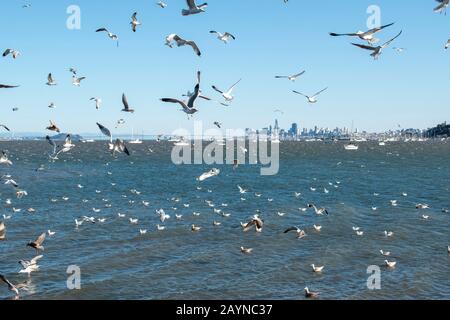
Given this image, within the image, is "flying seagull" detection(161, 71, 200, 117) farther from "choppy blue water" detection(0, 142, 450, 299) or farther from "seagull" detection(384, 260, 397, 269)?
"seagull" detection(384, 260, 397, 269)

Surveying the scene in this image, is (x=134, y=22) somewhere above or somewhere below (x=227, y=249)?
above

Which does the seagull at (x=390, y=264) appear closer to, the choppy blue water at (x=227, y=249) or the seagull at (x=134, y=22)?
the choppy blue water at (x=227, y=249)

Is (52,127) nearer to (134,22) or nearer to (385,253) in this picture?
(134,22)

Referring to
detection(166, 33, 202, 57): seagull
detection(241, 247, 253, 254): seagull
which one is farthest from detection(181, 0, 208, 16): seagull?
detection(241, 247, 253, 254): seagull

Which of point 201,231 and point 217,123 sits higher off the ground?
point 217,123

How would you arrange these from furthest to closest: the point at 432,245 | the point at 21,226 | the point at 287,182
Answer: the point at 287,182
the point at 21,226
the point at 432,245

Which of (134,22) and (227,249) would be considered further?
(227,249)

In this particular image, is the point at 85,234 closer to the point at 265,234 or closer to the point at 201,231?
the point at 201,231

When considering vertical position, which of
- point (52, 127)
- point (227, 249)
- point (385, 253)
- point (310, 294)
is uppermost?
point (52, 127)

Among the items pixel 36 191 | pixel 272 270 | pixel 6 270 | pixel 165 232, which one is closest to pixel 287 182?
pixel 36 191

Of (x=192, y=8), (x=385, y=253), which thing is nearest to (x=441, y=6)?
(x=192, y=8)
